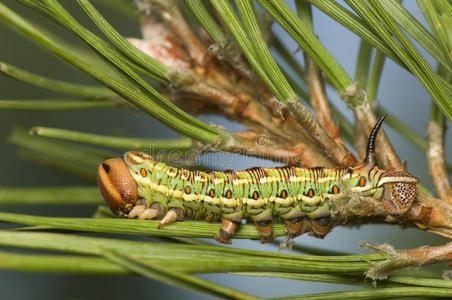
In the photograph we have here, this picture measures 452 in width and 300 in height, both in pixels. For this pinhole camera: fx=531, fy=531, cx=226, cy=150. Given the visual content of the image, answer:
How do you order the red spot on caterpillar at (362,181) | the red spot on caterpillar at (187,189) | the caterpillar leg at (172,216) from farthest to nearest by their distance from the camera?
the red spot on caterpillar at (187,189) → the red spot on caterpillar at (362,181) → the caterpillar leg at (172,216)

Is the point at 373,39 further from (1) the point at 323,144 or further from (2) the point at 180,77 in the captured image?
(2) the point at 180,77

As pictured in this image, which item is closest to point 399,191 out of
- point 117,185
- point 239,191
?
point 239,191

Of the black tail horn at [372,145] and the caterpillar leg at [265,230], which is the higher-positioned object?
the black tail horn at [372,145]

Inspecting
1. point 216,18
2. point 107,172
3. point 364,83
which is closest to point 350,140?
point 364,83

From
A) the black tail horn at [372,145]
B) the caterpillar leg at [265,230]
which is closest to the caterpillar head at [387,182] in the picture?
the black tail horn at [372,145]

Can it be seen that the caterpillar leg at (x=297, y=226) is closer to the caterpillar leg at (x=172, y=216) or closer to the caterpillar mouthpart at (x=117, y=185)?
the caterpillar leg at (x=172, y=216)

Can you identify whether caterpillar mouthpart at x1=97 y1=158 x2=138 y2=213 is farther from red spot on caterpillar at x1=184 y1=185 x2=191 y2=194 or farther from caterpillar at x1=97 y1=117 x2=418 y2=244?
red spot on caterpillar at x1=184 y1=185 x2=191 y2=194

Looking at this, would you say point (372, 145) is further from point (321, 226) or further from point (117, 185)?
point (117, 185)
